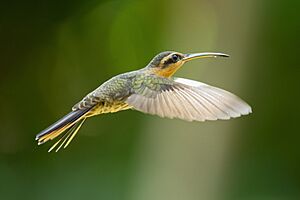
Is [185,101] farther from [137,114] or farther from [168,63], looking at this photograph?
[137,114]

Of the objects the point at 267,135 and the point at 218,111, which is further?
the point at 267,135

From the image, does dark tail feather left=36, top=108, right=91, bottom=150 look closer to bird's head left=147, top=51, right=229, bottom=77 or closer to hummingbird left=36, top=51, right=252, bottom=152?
hummingbird left=36, top=51, right=252, bottom=152

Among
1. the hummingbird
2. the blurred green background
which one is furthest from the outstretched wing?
the blurred green background

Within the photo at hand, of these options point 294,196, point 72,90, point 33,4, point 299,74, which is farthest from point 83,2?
point 294,196

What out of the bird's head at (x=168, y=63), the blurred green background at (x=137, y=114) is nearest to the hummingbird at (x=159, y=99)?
the bird's head at (x=168, y=63)

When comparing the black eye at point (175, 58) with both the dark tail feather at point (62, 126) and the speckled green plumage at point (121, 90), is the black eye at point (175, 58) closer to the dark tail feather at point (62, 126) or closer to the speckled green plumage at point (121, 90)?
the speckled green plumage at point (121, 90)

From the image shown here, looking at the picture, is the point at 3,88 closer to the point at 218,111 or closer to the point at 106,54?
the point at 106,54

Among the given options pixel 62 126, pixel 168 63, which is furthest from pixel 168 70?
pixel 62 126
